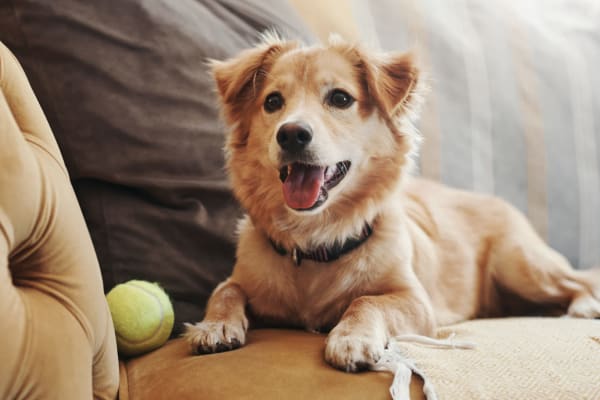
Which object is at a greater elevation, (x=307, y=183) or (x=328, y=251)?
(x=307, y=183)

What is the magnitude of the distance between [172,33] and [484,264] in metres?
1.22

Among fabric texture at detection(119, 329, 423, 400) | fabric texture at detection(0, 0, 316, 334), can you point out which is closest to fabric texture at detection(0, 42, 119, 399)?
fabric texture at detection(119, 329, 423, 400)

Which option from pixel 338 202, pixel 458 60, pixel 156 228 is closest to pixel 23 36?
pixel 156 228

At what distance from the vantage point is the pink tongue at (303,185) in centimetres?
148

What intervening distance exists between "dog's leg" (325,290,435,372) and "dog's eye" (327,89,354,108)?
48 cm

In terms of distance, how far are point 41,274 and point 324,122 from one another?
758mm

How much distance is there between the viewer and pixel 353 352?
1217 mm

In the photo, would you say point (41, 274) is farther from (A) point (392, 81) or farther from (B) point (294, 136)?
(A) point (392, 81)

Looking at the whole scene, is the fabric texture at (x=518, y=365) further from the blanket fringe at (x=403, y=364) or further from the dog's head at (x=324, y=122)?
the dog's head at (x=324, y=122)

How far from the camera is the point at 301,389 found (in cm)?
112

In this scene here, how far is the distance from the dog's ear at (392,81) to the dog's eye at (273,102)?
23cm

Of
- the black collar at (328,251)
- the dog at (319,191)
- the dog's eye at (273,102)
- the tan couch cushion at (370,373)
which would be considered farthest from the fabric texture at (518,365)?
the dog's eye at (273,102)

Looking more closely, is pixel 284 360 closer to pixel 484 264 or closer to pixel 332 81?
pixel 332 81

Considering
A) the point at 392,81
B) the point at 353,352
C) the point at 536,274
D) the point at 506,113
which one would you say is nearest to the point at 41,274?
the point at 353,352
